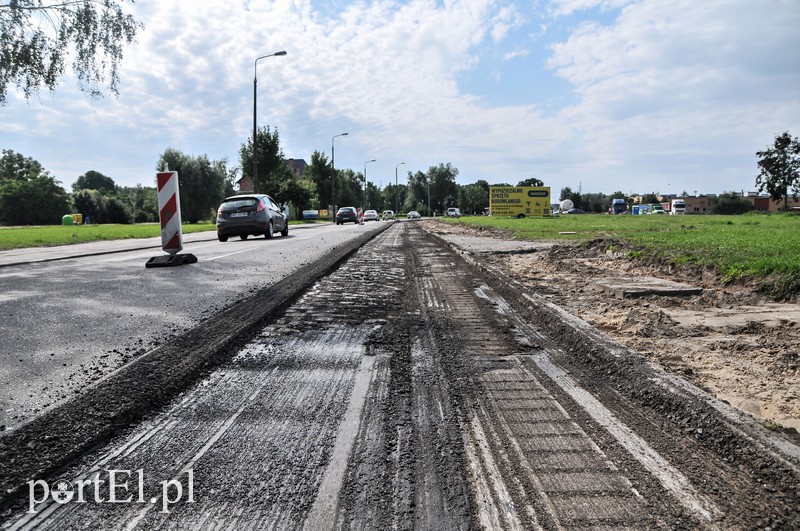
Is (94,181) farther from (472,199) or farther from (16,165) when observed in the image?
(472,199)

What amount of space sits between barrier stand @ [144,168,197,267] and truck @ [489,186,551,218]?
168ft

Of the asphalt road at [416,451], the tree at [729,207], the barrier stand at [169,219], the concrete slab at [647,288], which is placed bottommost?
the asphalt road at [416,451]

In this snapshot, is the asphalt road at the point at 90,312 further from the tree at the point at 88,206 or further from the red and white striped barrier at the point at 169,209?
the tree at the point at 88,206

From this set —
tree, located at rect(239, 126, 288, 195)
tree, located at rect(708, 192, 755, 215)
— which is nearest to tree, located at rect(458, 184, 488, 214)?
tree, located at rect(708, 192, 755, 215)

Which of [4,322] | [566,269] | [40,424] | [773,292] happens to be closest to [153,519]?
[40,424]

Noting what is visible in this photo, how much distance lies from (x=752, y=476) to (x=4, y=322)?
617 centimetres

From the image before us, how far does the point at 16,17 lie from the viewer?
16469 mm

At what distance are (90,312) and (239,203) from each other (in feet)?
44.6

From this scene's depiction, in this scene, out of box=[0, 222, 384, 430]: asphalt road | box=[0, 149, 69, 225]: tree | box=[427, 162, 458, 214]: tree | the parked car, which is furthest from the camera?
box=[427, 162, 458, 214]: tree

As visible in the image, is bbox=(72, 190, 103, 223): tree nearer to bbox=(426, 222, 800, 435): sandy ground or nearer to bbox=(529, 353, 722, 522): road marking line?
bbox=(426, 222, 800, 435): sandy ground

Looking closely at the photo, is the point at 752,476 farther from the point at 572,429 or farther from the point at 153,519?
the point at 153,519

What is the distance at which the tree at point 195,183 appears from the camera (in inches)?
2181

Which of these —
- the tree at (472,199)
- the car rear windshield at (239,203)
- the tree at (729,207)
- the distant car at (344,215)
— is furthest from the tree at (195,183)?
the tree at (472,199)

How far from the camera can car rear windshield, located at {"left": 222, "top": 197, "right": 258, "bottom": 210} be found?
18.6 meters
